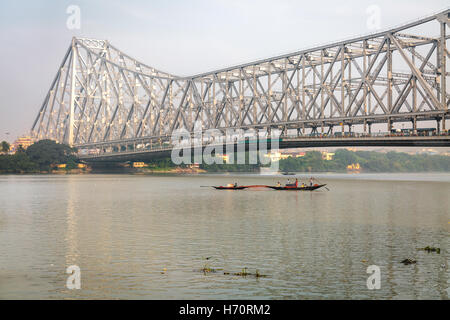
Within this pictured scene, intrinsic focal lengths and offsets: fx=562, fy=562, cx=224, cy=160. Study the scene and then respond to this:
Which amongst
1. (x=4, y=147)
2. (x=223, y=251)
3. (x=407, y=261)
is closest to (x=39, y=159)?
(x=4, y=147)

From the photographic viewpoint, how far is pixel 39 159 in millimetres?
152250

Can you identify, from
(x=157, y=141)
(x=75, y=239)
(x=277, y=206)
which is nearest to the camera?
(x=75, y=239)

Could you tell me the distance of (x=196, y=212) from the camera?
137ft

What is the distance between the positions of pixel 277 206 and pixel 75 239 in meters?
23.1

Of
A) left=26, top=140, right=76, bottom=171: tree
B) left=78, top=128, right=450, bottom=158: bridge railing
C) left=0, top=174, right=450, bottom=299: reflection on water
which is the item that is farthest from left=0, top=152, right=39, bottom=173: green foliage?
left=0, top=174, right=450, bottom=299: reflection on water

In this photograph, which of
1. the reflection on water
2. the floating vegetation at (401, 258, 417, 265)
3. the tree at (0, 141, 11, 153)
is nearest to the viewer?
the reflection on water

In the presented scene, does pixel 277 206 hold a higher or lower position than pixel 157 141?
lower

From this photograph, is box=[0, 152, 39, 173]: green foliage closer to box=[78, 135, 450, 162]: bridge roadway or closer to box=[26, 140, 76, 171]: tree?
box=[26, 140, 76, 171]: tree

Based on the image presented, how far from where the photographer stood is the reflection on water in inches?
679

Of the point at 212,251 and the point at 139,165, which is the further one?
the point at 139,165

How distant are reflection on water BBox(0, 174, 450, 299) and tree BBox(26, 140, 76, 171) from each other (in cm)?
11212

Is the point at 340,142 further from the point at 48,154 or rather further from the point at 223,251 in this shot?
the point at 48,154
